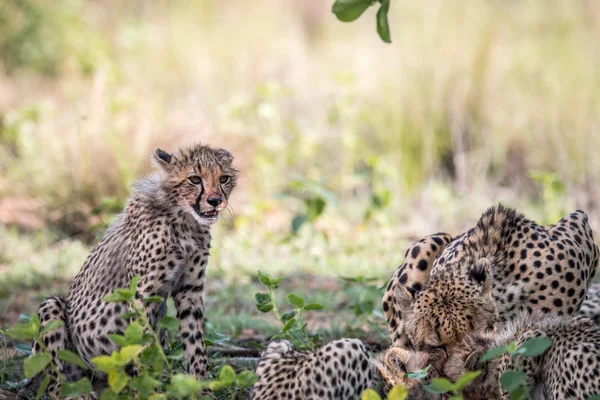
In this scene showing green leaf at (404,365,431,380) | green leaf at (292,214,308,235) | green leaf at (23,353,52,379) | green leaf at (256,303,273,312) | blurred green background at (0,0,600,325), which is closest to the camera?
green leaf at (23,353,52,379)

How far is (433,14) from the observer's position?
11.4 m

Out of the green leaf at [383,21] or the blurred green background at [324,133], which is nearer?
the green leaf at [383,21]

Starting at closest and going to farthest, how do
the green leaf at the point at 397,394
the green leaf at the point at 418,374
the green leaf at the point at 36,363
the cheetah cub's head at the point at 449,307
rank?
1. the green leaf at the point at 397,394
2. the green leaf at the point at 36,363
3. the green leaf at the point at 418,374
4. the cheetah cub's head at the point at 449,307

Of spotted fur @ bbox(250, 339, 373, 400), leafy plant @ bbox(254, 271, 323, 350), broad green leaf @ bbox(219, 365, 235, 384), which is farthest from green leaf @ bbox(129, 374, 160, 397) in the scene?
leafy plant @ bbox(254, 271, 323, 350)

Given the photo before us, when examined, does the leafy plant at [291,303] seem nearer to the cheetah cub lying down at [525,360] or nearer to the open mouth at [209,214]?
the open mouth at [209,214]

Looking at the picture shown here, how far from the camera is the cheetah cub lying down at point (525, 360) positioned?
356 centimetres

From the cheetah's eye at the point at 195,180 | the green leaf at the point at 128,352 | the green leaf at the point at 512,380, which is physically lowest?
the green leaf at the point at 512,380

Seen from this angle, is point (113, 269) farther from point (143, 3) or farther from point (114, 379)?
point (143, 3)

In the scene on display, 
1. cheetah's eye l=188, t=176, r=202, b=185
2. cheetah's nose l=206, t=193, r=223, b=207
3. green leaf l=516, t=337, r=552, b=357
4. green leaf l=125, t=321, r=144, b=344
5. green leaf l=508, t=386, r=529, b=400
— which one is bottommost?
green leaf l=508, t=386, r=529, b=400

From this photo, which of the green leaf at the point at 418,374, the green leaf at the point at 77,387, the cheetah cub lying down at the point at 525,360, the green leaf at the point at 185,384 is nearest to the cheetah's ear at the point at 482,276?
the cheetah cub lying down at the point at 525,360

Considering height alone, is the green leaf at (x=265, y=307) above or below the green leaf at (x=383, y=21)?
below

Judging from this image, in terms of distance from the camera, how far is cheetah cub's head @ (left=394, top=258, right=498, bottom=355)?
157 inches

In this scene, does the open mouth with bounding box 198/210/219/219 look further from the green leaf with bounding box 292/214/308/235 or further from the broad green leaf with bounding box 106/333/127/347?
the green leaf with bounding box 292/214/308/235

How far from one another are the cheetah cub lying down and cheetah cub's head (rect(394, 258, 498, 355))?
0.05 meters
